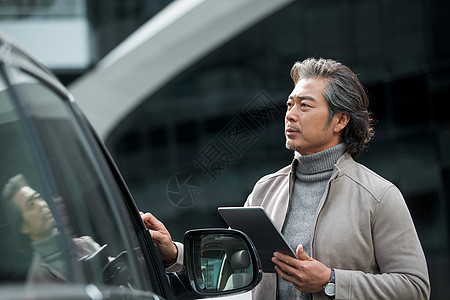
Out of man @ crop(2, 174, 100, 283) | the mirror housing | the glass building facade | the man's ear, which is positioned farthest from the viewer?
the glass building facade

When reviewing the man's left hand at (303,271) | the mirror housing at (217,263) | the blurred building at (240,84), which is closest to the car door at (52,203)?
the mirror housing at (217,263)

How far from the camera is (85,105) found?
15.9 meters

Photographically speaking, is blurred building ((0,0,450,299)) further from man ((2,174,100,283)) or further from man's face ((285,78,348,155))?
man ((2,174,100,283))

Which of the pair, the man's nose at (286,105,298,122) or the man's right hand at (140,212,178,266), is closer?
the man's right hand at (140,212,178,266)

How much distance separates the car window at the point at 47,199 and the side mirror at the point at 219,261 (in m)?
0.39

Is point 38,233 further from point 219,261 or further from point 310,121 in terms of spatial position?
point 310,121

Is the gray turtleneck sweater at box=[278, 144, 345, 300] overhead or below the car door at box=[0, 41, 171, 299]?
below

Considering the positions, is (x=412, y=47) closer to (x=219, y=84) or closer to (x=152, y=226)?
(x=219, y=84)

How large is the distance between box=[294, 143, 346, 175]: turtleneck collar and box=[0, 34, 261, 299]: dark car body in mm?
755

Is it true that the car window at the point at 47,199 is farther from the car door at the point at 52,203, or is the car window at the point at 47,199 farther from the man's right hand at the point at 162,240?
the man's right hand at the point at 162,240

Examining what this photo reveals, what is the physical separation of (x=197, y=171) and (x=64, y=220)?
1625 cm

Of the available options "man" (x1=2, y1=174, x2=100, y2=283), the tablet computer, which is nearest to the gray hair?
the tablet computer

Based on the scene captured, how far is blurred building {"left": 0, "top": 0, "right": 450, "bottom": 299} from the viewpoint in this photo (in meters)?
14.0

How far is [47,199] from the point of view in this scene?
3.75ft
